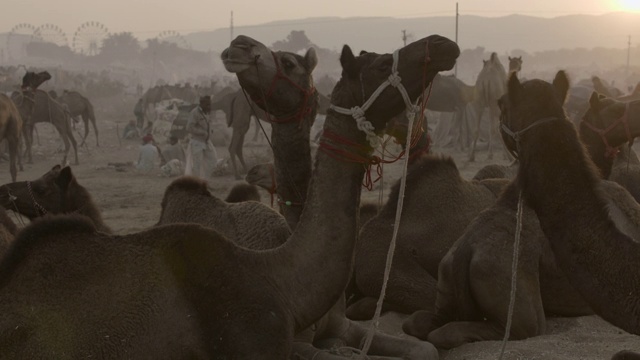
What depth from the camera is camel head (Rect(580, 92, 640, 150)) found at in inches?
254

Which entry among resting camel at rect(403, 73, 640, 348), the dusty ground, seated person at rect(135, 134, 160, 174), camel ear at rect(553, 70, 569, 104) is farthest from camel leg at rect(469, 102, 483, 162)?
camel ear at rect(553, 70, 569, 104)

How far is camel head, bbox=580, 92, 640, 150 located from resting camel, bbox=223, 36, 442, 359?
270 centimetres

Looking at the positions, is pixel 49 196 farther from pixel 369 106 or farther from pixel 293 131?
pixel 369 106

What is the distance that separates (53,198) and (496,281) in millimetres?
3190

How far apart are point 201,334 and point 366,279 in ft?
10.3

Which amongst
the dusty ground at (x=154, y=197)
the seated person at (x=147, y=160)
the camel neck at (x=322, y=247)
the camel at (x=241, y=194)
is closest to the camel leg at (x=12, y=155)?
the dusty ground at (x=154, y=197)

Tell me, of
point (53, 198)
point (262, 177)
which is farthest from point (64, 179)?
point (262, 177)

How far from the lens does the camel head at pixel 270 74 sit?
14.9 ft

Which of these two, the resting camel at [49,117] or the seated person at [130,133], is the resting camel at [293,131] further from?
the seated person at [130,133]

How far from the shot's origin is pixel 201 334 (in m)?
3.52

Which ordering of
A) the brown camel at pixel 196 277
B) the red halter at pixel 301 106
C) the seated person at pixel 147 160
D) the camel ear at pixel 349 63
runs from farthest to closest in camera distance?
the seated person at pixel 147 160, the red halter at pixel 301 106, the camel ear at pixel 349 63, the brown camel at pixel 196 277

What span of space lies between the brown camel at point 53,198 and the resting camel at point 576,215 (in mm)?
3250

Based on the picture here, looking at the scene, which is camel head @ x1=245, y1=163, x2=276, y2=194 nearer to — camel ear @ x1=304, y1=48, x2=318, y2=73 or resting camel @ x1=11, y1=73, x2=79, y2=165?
camel ear @ x1=304, y1=48, x2=318, y2=73

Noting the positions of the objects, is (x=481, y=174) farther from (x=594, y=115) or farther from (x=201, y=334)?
(x=201, y=334)
